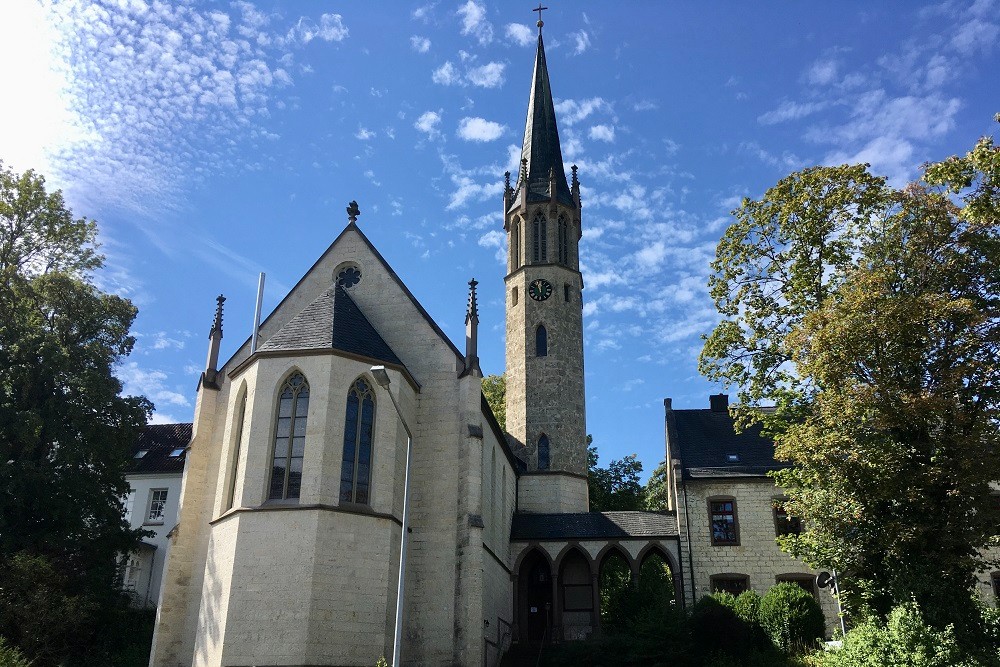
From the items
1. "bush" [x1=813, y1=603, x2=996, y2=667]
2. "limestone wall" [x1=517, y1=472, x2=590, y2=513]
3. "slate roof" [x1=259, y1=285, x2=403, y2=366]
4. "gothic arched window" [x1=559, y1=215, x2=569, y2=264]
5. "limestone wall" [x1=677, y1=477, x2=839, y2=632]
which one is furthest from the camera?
"gothic arched window" [x1=559, y1=215, x2=569, y2=264]

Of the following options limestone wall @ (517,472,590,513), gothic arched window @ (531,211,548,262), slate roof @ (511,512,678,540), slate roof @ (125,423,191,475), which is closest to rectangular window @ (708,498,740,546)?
slate roof @ (511,512,678,540)

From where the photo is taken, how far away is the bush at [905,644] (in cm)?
1545

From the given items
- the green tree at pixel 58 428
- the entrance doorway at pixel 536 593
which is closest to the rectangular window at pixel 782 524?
the entrance doorway at pixel 536 593

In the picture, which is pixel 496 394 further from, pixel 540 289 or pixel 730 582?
pixel 730 582

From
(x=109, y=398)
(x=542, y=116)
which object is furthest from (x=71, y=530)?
(x=542, y=116)

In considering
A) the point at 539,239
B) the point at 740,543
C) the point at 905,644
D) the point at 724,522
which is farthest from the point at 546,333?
the point at 905,644

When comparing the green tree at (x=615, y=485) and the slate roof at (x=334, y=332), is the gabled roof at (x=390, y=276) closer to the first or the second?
the slate roof at (x=334, y=332)

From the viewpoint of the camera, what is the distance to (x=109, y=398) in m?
26.4

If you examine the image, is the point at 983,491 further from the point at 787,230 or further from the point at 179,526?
the point at 179,526

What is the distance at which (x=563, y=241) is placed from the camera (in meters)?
40.1

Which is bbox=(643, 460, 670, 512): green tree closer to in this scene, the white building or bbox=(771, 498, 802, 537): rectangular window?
bbox=(771, 498, 802, 537): rectangular window

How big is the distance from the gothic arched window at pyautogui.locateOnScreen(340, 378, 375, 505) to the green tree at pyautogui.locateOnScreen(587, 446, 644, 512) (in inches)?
981

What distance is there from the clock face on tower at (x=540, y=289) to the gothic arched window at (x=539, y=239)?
124 centimetres

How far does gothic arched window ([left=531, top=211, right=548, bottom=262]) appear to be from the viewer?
Result: 39.5 meters
